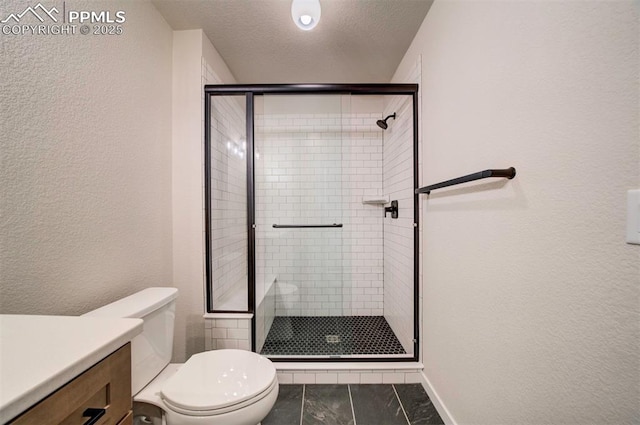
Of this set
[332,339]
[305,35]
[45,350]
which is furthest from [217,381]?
[305,35]

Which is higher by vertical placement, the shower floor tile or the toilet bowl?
the toilet bowl

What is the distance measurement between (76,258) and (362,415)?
5.41 ft

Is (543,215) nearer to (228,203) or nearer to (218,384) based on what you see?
(218,384)

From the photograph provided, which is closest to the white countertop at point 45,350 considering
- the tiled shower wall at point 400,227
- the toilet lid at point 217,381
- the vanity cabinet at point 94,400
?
the vanity cabinet at point 94,400

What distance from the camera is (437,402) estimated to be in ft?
4.43

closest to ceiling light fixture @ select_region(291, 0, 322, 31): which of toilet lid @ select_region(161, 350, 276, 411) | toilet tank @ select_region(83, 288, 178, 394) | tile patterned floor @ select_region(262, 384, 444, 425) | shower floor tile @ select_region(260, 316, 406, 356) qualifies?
toilet tank @ select_region(83, 288, 178, 394)

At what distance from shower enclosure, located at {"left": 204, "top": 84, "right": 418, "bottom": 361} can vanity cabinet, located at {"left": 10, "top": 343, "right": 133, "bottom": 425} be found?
113 centimetres

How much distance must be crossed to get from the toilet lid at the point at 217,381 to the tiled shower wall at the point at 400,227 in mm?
1197

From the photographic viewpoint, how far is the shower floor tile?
5.68 feet

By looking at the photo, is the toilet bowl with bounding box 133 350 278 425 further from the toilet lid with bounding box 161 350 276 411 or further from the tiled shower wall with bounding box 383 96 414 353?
the tiled shower wall with bounding box 383 96 414 353

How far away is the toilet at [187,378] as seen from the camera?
3.04 ft

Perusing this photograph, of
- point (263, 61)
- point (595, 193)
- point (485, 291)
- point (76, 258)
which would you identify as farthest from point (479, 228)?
point (263, 61)

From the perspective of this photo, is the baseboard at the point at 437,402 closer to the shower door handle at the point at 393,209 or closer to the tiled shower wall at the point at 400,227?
the tiled shower wall at the point at 400,227

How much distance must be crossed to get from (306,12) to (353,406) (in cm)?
226
